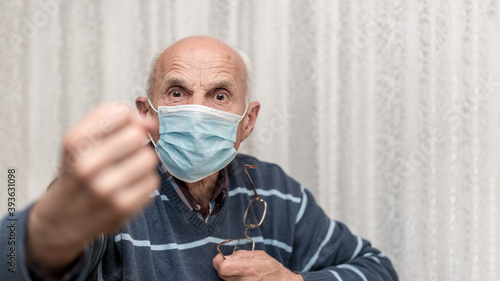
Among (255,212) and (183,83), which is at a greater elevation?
(183,83)

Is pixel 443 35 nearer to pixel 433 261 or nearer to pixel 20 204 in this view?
pixel 433 261

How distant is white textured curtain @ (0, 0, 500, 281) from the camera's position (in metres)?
1.73

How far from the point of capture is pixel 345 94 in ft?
6.33

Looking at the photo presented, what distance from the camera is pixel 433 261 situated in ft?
5.87

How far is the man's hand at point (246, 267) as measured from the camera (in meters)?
1.27

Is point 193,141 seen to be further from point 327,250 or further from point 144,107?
point 327,250

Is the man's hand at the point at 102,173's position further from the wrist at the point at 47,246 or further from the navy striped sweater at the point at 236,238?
the navy striped sweater at the point at 236,238

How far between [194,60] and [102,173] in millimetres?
894

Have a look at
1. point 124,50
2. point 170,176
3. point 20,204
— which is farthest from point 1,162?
point 170,176

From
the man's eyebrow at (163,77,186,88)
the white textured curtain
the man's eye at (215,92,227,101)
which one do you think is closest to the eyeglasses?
the man's eye at (215,92,227,101)

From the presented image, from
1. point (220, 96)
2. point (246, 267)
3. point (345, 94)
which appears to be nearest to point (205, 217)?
point (246, 267)

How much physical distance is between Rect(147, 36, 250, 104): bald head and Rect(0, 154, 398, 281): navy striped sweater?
0.31 meters

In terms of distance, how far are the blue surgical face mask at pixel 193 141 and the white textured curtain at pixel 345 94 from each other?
0.70 m

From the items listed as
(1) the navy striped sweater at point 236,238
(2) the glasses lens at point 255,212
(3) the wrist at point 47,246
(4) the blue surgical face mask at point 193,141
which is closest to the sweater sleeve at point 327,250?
(1) the navy striped sweater at point 236,238
